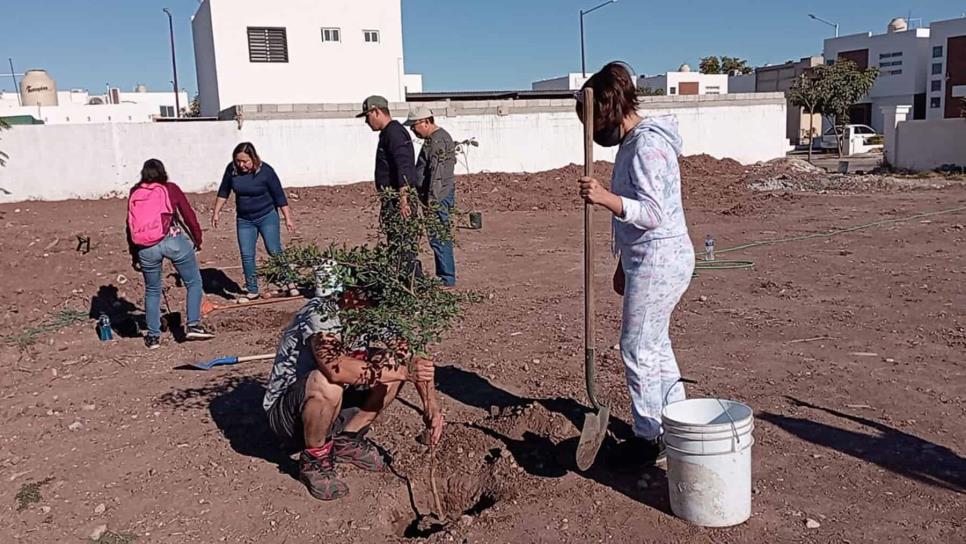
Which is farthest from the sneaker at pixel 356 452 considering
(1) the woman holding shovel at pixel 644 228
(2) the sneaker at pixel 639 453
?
(1) the woman holding shovel at pixel 644 228

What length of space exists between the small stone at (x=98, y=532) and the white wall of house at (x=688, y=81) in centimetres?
6118

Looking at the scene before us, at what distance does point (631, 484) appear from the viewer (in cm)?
372

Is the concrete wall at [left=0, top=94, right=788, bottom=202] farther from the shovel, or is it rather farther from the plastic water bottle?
the shovel

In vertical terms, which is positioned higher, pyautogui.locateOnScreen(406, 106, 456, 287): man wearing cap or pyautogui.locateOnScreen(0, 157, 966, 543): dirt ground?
pyautogui.locateOnScreen(406, 106, 456, 287): man wearing cap

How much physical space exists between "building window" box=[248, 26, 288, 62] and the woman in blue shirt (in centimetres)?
1967

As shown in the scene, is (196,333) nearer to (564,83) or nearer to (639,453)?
(639,453)

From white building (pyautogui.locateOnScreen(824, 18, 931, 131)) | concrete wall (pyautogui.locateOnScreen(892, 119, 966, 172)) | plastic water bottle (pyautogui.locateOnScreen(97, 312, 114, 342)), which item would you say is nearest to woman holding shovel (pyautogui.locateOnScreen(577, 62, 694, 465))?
plastic water bottle (pyautogui.locateOnScreen(97, 312, 114, 342))

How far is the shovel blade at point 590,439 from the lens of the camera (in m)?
3.71

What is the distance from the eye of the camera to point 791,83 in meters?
47.7

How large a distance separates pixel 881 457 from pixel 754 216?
10.1m

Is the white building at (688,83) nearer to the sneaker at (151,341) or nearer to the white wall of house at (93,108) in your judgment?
the white wall of house at (93,108)

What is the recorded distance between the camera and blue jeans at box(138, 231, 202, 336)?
6391 millimetres

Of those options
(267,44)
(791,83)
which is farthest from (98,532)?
(791,83)

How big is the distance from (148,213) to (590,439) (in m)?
4.12
